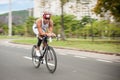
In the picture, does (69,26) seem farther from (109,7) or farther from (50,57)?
(50,57)

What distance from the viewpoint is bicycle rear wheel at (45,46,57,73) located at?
9.71 m

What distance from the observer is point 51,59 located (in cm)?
981

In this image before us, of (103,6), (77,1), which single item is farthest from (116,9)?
(77,1)

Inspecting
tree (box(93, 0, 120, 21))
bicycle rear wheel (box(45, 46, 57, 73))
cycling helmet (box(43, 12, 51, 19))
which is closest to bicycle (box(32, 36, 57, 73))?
bicycle rear wheel (box(45, 46, 57, 73))

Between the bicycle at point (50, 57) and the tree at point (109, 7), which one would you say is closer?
the bicycle at point (50, 57)

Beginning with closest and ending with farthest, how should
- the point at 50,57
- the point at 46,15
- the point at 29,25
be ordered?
the point at 46,15
the point at 50,57
the point at 29,25

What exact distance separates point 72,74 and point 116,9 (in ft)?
68.0

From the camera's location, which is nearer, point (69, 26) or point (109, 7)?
point (109, 7)

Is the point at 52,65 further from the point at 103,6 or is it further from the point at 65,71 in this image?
the point at 103,6

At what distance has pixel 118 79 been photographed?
29.2 feet

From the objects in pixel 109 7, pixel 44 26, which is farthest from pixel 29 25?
pixel 44 26

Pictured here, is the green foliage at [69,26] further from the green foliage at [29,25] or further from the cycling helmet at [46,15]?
the cycling helmet at [46,15]

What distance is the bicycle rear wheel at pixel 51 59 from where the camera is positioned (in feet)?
31.9

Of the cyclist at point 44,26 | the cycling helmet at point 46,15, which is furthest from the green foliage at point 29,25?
the cycling helmet at point 46,15
